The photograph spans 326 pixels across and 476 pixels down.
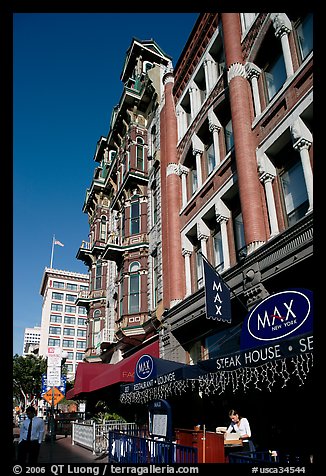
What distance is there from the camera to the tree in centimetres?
5847

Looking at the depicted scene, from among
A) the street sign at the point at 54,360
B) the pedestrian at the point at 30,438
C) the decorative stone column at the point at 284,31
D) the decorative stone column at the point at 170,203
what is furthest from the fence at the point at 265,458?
the decorative stone column at the point at 284,31

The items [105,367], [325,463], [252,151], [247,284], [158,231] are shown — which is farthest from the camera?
[105,367]

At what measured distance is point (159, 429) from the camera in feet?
34.4

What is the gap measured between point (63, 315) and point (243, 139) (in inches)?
3680

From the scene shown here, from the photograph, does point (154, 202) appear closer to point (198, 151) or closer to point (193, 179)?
point (193, 179)

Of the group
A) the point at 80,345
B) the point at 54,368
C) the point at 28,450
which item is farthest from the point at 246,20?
the point at 80,345

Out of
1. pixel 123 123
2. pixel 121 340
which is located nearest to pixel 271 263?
pixel 121 340

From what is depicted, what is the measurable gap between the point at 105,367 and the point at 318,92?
2167cm

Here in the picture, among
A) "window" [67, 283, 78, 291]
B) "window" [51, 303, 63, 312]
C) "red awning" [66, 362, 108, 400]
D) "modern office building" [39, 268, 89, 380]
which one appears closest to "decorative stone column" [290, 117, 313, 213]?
"red awning" [66, 362, 108, 400]

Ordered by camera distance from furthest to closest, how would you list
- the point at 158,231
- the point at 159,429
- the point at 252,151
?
the point at 158,231
the point at 252,151
the point at 159,429

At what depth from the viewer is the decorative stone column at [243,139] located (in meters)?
11.7

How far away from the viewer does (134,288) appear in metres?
22.3
